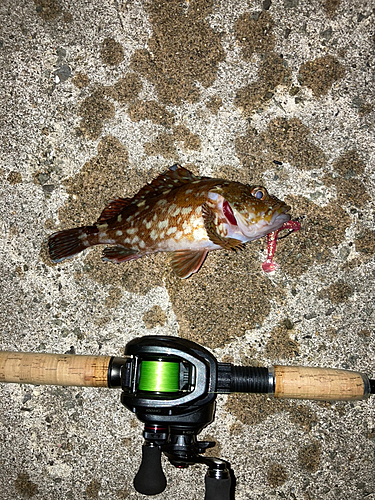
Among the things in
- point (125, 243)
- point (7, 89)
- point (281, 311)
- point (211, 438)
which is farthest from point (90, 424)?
point (7, 89)

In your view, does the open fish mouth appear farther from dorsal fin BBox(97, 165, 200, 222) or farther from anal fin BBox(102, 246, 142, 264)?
anal fin BBox(102, 246, 142, 264)

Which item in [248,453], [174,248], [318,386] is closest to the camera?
[318,386]

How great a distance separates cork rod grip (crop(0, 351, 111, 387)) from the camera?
2.24 m

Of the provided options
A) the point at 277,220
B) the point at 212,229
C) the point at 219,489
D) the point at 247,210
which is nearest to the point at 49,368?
the point at 219,489

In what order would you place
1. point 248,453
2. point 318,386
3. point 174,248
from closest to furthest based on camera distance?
point 318,386 → point 174,248 → point 248,453

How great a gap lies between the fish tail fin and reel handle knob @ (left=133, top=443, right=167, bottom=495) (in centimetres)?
121

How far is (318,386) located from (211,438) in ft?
2.68

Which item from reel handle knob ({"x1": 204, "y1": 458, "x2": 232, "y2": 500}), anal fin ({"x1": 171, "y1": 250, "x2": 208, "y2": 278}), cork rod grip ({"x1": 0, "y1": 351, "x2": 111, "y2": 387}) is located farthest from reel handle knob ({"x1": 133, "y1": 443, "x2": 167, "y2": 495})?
anal fin ({"x1": 171, "y1": 250, "x2": 208, "y2": 278})

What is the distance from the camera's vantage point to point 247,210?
2.29 metres

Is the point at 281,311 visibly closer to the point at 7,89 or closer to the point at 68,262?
the point at 68,262

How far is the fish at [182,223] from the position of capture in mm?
2291

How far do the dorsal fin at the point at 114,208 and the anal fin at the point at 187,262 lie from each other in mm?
470

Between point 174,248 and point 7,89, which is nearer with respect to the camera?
point 174,248

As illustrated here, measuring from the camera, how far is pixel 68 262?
268cm
